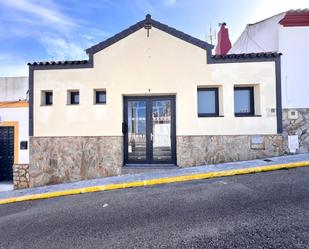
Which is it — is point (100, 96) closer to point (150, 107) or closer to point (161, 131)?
point (150, 107)

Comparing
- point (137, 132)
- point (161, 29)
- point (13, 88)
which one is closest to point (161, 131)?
point (137, 132)

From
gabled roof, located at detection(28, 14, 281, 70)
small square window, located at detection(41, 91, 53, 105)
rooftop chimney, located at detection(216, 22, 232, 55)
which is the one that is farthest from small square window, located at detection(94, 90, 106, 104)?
rooftop chimney, located at detection(216, 22, 232, 55)

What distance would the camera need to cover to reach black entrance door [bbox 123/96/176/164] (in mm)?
9101

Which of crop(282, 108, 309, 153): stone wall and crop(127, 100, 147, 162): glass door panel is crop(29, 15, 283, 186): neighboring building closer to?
crop(127, 100, 147, 162): glass door panel

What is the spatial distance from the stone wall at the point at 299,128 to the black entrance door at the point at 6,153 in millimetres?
11651

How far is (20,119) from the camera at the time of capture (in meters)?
9.92

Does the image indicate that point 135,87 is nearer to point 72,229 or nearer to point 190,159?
point 190,159

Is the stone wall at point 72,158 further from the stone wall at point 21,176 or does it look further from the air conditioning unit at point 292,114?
the air conditioning unit at point 292,114

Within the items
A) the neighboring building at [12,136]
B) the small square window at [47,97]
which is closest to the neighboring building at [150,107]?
the small square window at [47,97]

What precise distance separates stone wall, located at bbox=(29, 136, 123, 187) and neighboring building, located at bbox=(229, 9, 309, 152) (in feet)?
22.5

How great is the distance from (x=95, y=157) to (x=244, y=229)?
6.54m

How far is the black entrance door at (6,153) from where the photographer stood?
1017cm

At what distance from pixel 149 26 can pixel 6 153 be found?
334 inches

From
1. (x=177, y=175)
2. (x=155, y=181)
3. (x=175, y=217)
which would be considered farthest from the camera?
(x=177, y=175)
